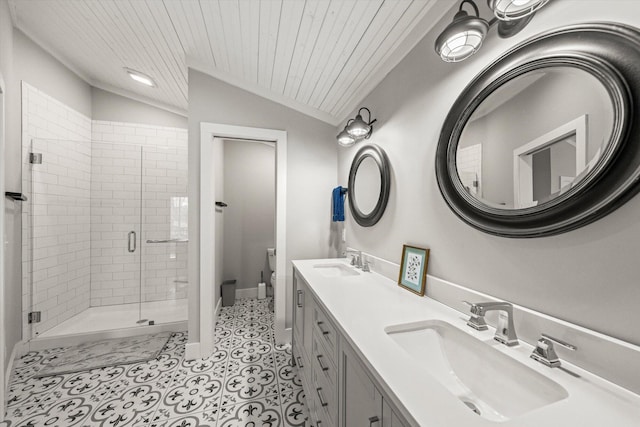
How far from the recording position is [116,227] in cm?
293

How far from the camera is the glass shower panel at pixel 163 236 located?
115 inches

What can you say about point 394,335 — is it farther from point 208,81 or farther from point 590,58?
point 208,81

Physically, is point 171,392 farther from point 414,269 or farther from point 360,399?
point 414,269

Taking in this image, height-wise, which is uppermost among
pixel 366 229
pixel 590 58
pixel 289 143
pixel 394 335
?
pixel 289 143

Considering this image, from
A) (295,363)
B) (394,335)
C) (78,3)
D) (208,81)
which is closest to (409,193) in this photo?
(394,335)

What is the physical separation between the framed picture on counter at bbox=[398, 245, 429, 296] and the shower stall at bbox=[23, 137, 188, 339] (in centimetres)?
264

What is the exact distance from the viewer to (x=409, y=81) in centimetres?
151

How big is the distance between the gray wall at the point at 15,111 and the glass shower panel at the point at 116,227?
721 millimetres

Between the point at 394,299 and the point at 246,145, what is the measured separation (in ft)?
10.8

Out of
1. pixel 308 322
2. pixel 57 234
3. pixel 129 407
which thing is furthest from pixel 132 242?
pixel 308 322

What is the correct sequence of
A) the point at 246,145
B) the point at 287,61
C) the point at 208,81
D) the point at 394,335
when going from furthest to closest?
the point at 246,145
the point at 208,81
the point at 287,61
the point at 394,335

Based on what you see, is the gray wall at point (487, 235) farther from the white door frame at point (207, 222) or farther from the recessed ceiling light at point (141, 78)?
the recessed ceiling light at point (141, 78)

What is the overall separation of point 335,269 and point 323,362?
969 millimetres

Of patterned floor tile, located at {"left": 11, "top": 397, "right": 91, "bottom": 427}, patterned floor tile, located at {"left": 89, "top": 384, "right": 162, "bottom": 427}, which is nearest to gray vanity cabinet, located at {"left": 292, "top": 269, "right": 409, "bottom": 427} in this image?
patterned floor tile, located at {"left": 89, "top": 384, "right": 162, "bottom": 427}
